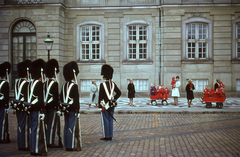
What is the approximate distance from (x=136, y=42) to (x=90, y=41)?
377 centimetres

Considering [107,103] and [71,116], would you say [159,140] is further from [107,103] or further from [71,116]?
[71,116]

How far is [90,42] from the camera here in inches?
990

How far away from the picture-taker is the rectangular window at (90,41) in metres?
25.1

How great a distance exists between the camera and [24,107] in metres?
7.20

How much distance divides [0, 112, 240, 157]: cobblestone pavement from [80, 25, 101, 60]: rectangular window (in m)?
13.6

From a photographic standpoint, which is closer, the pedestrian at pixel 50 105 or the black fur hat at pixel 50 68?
the pedestrian at pixel 50 105

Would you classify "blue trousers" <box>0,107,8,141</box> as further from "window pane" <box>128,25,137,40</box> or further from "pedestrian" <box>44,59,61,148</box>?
"window pane" <box>128,25,137,40</box>

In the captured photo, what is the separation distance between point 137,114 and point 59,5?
12247 millimetres

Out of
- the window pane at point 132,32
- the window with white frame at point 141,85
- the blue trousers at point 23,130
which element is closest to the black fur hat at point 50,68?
the blue trousers at point 23,130

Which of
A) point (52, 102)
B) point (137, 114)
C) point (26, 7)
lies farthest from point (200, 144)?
point (26, 7)

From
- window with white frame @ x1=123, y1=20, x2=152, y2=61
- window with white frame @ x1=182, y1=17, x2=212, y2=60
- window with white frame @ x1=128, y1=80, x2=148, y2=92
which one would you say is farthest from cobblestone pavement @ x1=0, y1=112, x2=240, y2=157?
window with white frame @ x1=123, y1=20, x2=152, y2=61

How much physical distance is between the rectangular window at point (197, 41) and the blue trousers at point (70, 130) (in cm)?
1861

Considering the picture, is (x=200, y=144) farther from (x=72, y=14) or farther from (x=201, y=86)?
(x=72, y=14)

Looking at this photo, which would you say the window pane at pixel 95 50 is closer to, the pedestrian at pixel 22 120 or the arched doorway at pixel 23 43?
the arched doorway at pixel 23 43
